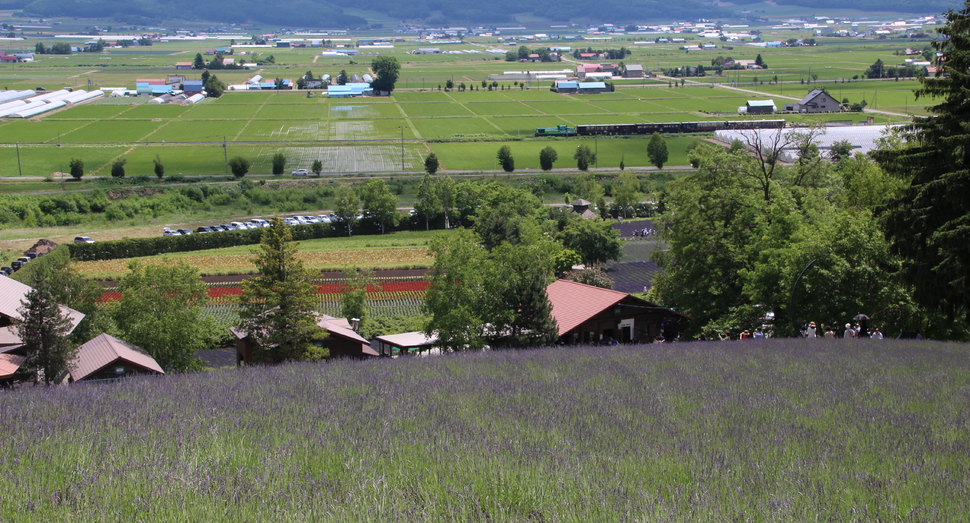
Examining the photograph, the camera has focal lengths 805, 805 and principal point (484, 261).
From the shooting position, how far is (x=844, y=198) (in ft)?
134

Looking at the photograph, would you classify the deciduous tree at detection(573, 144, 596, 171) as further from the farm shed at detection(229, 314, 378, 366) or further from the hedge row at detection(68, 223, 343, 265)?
the farm shed at detection(229, 314, 378, 366)

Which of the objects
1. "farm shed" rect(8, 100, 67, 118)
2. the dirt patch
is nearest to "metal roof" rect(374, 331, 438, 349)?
the dirt patch

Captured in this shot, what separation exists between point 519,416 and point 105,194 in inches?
3444

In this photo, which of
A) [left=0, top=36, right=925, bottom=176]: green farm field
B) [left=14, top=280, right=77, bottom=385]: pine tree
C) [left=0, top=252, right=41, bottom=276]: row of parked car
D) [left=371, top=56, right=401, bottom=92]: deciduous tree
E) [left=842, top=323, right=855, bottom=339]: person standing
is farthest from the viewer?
[left=371, top=56, right=401, bottom=92]: deciduous tree

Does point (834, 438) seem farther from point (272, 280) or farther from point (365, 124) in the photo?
point (365, 124)

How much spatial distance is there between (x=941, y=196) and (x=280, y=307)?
20517mm

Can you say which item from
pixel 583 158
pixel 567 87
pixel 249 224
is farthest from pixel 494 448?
pixel 567 87

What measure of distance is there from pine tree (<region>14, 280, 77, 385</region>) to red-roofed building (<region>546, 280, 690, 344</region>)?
58.6ft

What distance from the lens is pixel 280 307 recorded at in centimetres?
2747

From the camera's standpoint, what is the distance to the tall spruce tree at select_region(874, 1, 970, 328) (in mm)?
21359

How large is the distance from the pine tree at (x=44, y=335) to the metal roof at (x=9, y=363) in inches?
14.8

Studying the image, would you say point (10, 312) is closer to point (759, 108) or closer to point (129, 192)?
point (129, 192)

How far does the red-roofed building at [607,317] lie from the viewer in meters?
33.4

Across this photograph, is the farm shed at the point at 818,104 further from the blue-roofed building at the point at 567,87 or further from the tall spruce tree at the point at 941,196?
the tall spruce tree at the point at 941,196
